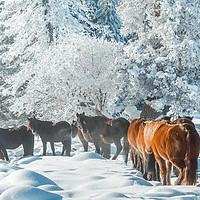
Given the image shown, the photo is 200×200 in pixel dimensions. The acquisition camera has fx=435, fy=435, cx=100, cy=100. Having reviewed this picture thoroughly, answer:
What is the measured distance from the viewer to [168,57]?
2136cm

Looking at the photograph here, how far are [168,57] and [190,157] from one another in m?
15.0

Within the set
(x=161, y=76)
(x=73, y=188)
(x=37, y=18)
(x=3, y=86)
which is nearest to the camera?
(x=73, y=188)

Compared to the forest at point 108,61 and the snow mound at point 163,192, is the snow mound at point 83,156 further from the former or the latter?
the forest at point 108,61

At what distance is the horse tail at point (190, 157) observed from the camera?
678 cm

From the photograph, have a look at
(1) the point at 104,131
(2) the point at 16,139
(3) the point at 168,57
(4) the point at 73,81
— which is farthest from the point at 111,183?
(4) the point at 73,81

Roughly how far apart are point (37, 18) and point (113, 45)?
5.30 meters

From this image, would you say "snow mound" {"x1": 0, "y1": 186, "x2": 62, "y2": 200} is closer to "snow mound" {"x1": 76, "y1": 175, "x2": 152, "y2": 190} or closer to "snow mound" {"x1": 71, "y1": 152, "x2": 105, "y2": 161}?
"snow mound" {"x1": 76, "y1": 175, "x2": 152, "y2": 190}

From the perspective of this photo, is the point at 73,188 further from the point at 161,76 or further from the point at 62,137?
the point at 161,76

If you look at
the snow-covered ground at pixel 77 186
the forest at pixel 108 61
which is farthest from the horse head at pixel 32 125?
the forest at pixel 108 61

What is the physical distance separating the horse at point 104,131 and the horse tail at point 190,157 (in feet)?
22.4

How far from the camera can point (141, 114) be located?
77.2ft

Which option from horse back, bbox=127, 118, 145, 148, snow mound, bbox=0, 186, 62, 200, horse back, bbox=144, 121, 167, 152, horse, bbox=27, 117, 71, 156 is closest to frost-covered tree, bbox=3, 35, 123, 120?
horse, bbox=27, 117, 71, 156

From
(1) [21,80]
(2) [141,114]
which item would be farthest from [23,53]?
(2) [141,114]

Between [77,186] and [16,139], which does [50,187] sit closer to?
[77,186]
